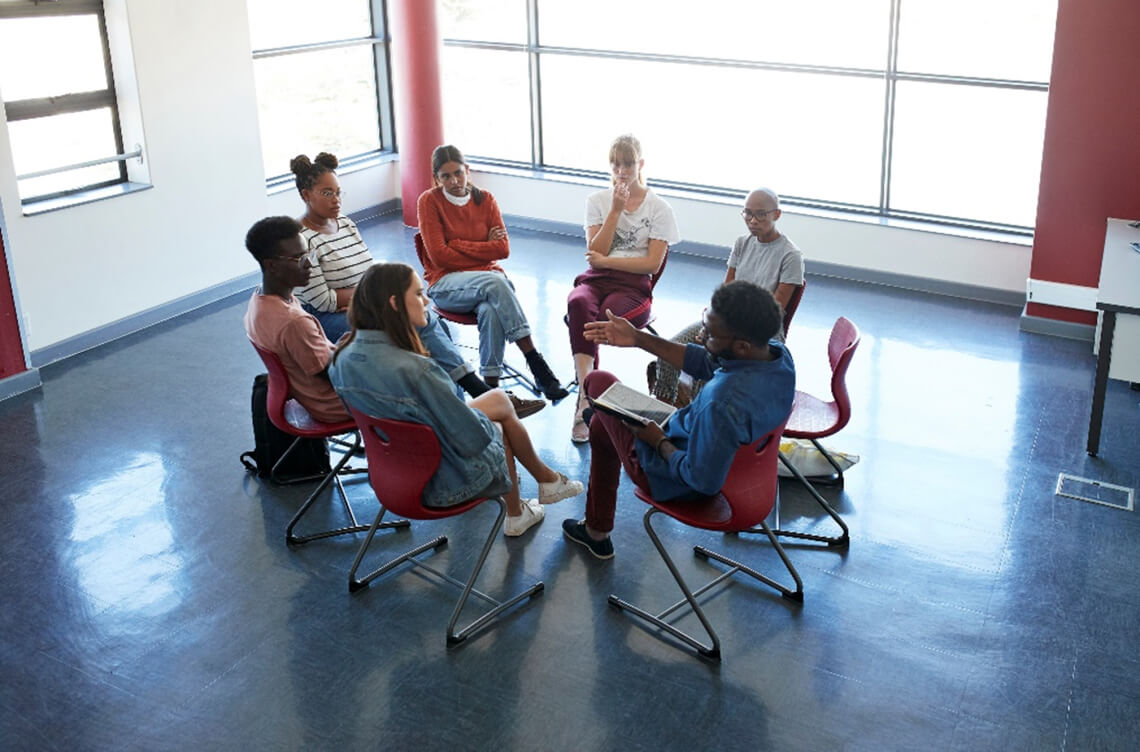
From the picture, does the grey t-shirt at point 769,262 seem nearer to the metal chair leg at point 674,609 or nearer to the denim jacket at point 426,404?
the metal chair leg at point 674,609

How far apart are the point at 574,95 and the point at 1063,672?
245 inches

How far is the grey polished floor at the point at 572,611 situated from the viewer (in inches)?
140

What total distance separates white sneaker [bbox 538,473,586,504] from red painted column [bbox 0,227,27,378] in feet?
10.2

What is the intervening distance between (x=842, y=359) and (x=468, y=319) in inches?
82.1

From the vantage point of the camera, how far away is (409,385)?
3.78 metres

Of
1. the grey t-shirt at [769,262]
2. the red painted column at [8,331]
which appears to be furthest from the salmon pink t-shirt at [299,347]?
the red painted column at [8,331]

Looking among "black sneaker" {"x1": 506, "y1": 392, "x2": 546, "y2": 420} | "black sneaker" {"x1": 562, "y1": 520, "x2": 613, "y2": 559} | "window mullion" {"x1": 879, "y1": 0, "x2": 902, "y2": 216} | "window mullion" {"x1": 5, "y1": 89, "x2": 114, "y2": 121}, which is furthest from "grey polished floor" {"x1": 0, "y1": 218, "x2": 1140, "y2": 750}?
"window mullion" {"x1": 879, "y1": 0, "x2": 902, "y2": 216}

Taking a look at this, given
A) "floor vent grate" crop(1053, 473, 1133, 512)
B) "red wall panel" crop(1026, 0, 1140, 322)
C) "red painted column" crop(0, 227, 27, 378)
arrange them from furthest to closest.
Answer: "red wall panel" crop(1026, 0, 1140, 322), "red painted column" crop(0, 227, 27, 378), "floor vent grate" crop(1053, 473, 1133, 512)

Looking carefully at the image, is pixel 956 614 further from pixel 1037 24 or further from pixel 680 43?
pixel 680 43

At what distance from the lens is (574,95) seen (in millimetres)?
8914

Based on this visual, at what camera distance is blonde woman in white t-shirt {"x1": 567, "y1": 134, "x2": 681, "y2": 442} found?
551 centimetres

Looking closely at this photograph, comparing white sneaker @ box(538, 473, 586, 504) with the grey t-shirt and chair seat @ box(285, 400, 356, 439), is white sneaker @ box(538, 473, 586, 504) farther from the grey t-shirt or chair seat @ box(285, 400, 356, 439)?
the grey t-shirt

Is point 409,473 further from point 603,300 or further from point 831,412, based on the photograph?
point 603,300

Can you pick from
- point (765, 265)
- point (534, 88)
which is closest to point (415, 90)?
point (534, 88)
